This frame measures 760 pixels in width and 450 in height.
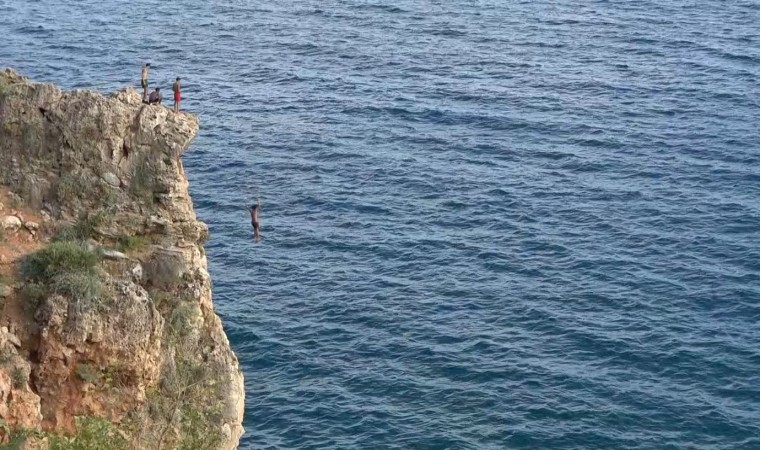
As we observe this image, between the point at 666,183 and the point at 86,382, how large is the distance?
196 feet

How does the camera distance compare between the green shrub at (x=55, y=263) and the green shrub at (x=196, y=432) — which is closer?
the green shrub at (x=55, y=263)

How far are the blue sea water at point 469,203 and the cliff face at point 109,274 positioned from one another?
19308 millimetres

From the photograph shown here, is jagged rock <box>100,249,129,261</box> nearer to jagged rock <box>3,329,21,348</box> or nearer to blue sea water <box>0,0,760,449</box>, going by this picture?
jagged rock <box>3,329,21,348</box>

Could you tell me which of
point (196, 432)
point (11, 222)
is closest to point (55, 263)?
point (11, 222)

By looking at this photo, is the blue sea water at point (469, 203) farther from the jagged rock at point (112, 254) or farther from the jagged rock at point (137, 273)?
the jagged rock at point (112, 254)

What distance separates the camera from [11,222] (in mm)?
39156

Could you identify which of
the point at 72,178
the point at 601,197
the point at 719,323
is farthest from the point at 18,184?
the point at 601,197

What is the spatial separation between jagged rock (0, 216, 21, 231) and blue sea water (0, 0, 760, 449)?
22.9 metres

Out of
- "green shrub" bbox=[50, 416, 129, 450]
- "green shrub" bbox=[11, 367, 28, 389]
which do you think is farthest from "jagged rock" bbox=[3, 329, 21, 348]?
"green shrub" bbox=[50, 416, 129, 450]

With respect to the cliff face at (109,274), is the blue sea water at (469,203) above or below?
below

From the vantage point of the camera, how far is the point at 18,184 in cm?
4091

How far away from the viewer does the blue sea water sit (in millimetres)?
63156

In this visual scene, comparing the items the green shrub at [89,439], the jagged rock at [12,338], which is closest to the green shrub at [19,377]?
the jagged rock at [12,338]

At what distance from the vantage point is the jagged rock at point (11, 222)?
128 feet
